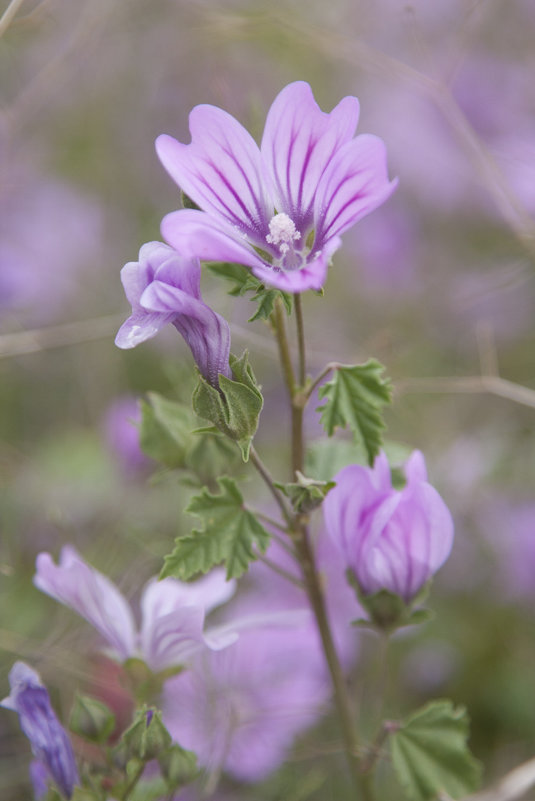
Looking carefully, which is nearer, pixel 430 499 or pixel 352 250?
pixel 430 499

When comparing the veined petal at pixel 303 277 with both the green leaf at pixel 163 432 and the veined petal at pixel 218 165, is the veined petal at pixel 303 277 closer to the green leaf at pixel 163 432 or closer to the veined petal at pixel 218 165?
the veined petal at pixel 218 165

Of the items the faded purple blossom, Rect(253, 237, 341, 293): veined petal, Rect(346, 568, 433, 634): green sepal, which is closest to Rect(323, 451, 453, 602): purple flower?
Rect(346, 568, 433, 634): green sepal

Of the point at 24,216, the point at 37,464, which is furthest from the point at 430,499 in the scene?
the point at 24,216

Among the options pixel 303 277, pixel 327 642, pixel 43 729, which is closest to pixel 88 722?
pixel 43 729

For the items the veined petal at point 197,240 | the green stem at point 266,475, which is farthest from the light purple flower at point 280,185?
the green stem at point 266,475

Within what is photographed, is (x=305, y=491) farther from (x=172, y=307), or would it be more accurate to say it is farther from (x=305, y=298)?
(x=305, y=298)

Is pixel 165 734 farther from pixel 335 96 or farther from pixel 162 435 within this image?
pixel 335 96
